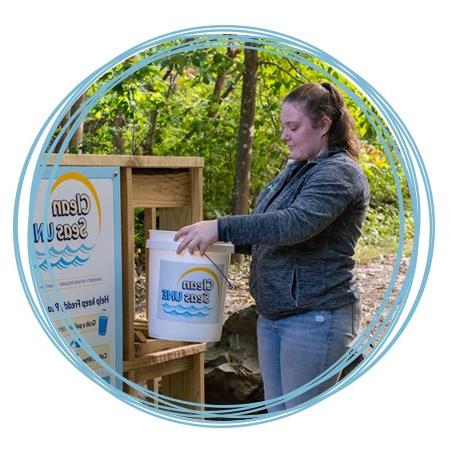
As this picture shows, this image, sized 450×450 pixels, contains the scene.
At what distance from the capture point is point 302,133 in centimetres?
296

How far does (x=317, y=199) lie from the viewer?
9.05ft

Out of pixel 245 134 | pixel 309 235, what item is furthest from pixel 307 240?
pixel 245 134

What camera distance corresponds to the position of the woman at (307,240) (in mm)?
2773

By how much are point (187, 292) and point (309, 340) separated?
539 mm

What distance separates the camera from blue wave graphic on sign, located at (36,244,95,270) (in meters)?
2.94

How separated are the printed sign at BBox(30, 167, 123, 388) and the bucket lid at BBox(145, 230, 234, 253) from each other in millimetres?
152

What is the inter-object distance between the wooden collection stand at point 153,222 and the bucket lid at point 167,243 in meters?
0.13

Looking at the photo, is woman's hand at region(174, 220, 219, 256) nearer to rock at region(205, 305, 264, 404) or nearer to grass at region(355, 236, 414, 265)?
rock at region(205, 305, 264, 404)

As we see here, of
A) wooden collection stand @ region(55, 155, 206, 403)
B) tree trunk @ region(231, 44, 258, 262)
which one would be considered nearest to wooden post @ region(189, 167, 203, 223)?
wooden collection stand @ region(55, 155, 206, 403)

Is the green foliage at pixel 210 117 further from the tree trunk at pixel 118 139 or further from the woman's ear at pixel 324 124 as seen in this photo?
the woman's ear at pixel 324 124

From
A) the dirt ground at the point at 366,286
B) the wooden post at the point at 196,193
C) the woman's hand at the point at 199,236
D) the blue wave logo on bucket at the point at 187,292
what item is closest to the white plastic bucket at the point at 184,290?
the blue wave logo on bucket at the point at 187,292

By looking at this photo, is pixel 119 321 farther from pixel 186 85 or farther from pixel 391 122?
pixel 186 85

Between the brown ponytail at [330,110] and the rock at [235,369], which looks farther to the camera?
the rock at [235,369]

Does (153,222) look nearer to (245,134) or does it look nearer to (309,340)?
(309,340)
